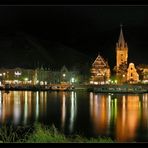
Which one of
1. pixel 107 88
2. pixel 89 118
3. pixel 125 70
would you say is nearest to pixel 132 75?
pixel 125 70

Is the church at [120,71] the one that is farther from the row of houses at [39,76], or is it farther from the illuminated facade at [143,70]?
the row of houses at [39,76]

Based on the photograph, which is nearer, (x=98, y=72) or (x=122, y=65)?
(x=98, y=72)

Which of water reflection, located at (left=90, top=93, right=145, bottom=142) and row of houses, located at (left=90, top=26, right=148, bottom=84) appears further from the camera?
row of houses, located at (left=90, top=26, right=148, bottom=84)

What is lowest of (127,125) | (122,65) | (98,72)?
(127,125)

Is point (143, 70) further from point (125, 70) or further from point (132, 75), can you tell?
point (125, 70)

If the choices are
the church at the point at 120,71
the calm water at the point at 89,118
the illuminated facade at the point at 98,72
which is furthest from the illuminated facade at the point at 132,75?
the illuminated facade at the point at 98,72

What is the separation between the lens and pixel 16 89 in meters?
26.1

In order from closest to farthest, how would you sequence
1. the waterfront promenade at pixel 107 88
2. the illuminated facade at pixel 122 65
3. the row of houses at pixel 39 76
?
the illuminated facade at pixel 122 65 < the row of houses at pixel 39 76 < the waterfront promenade at pixel 107 88

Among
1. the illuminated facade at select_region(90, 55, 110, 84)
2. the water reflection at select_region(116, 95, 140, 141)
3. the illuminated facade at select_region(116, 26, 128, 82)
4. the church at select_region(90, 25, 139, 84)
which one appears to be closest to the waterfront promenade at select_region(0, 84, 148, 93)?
the church at select_region(90, 25, 139, 84)

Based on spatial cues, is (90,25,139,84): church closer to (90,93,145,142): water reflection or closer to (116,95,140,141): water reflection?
(90,93,145,142): water reflection

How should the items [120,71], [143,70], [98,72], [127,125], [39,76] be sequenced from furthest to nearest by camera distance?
[39,76]
[120,71]
[98,72]
[143,70]
[127,125]

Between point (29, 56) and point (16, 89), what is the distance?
9363 millimetres

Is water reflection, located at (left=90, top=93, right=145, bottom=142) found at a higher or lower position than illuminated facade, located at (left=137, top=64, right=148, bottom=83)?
lower
